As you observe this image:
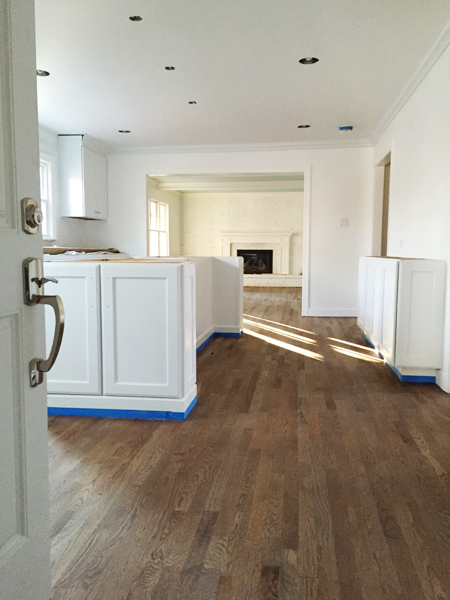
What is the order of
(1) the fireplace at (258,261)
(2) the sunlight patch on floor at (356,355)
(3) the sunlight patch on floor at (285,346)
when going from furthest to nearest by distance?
(1) the fireplace at (258,261) < (3) the sunlight patch on floor at (285,346) < (2) the sunlight patch on floor at (356,355)

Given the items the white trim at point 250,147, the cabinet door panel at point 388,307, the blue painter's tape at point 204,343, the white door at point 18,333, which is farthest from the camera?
the white trim at point 250,147

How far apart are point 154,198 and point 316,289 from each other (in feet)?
15.9

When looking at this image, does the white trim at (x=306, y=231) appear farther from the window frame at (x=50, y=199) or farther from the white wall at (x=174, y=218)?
the white wall at (x=174, y=218)

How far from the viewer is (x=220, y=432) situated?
8.45ft

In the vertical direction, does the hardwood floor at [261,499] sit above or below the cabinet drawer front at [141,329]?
below

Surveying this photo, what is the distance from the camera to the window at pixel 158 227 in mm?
10432

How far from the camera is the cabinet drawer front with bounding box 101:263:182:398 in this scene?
8.73ft

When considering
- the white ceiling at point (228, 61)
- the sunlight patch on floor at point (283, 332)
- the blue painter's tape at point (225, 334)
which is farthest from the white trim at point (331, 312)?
the white ceiling at point (228, 61)

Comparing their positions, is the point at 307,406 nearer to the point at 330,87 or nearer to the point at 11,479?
the point at 11,479

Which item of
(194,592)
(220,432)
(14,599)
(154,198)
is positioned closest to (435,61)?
(220,432)

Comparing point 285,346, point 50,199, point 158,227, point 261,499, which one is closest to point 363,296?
point 285,346

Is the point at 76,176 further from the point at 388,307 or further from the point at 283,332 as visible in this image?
the point at 388,307

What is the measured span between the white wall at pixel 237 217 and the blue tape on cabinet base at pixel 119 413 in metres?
9.76

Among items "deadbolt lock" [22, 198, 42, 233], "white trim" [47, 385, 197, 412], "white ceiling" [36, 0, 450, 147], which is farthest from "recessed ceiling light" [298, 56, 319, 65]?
"deadbolt lock" [22, 198, 42, 233]
